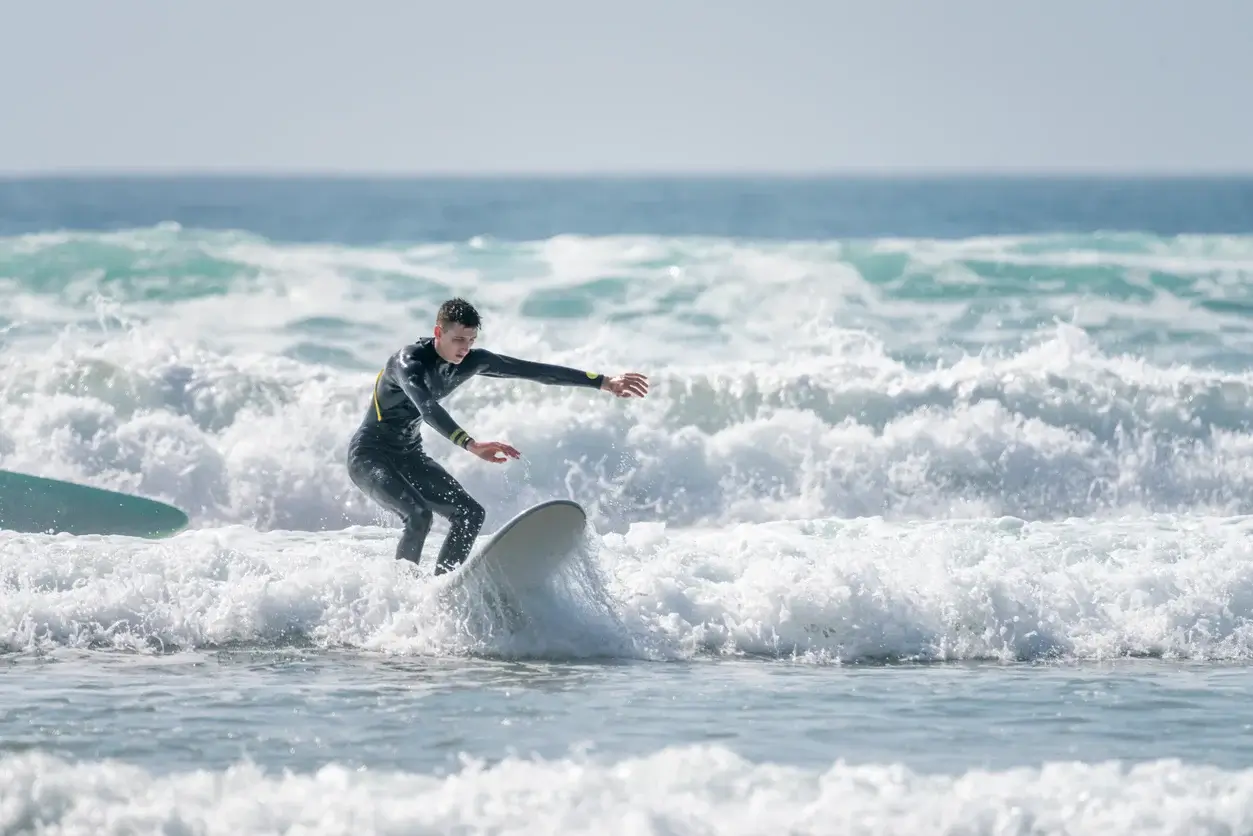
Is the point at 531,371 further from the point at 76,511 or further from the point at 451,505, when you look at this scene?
the point at 76,511

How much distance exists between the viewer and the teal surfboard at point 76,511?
10578 millimetres

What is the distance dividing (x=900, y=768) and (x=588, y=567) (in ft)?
8.80

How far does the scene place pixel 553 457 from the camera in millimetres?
13203

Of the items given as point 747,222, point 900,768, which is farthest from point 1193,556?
point 747,222

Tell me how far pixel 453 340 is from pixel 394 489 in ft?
2.84

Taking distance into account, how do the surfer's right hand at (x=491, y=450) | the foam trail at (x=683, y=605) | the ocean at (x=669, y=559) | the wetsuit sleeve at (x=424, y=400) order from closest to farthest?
the ocean at (x=669, y=559), the surfer's right hand at (x=491, y=450), the wetsuit sleeve at (x=424, y=400), the foam trail at (x=683, y=605)

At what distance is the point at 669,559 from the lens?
918cm

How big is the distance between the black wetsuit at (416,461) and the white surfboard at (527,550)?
0.15 metres

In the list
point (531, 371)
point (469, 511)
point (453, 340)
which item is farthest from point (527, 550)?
point (453, 340)

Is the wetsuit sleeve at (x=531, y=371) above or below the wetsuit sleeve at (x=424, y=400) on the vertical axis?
above

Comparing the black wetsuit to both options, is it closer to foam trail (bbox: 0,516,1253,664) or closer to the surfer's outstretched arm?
the surfer's outstretched arm

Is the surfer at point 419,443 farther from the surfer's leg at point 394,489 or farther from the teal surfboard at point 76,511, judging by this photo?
the teal surfboard at point 76,511

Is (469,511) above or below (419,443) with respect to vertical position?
below

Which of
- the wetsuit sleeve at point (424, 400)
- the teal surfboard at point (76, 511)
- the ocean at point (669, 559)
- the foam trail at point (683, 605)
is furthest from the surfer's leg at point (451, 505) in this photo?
the teal surfboard at point (76, 511)
